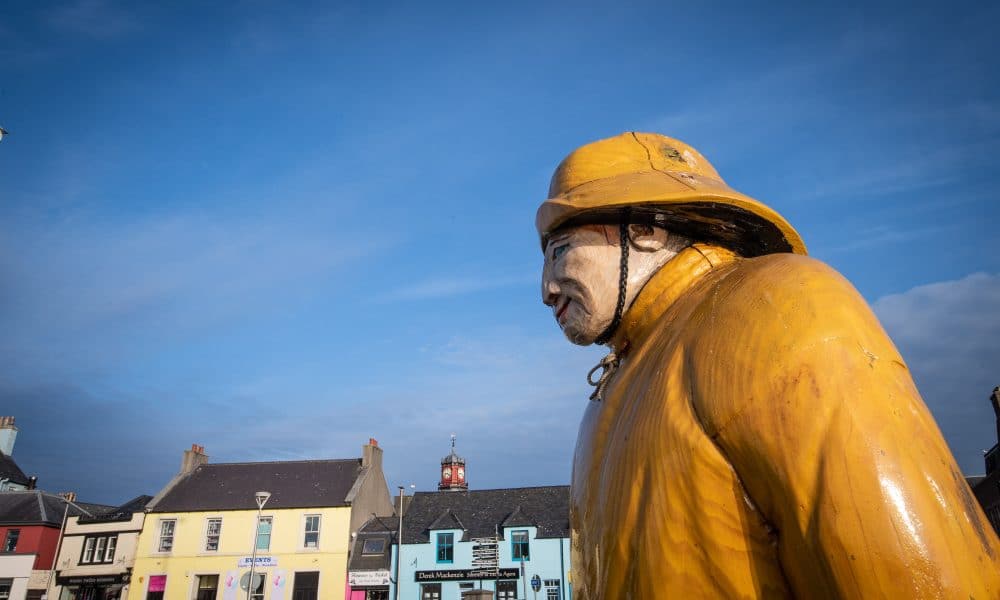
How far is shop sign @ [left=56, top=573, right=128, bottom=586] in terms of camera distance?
32250 millimetres

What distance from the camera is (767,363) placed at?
1358mm

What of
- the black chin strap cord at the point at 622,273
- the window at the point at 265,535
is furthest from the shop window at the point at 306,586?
the black chin strap cord at the point at 622,273

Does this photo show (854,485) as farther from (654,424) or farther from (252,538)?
(252,538)

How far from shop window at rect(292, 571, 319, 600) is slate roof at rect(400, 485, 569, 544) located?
15.4 feet

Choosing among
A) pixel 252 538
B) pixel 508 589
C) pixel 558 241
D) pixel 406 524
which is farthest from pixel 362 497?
pixel 558 241

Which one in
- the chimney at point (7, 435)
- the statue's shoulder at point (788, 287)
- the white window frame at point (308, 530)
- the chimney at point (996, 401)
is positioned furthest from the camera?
the chimney at point (7, 435)

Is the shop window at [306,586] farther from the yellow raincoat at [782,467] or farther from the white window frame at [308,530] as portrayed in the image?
the yellow raincoat at [782,467]

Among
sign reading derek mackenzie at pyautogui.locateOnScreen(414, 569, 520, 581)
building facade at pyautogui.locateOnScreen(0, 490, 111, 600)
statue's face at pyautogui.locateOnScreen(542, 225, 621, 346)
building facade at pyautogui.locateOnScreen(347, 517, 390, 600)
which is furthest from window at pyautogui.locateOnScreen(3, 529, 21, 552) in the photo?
statue's face at pyautogui.locateOnScreen(542, 225, 621, 346)

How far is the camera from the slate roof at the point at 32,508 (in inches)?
1340

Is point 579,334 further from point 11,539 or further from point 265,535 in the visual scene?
point 11,539

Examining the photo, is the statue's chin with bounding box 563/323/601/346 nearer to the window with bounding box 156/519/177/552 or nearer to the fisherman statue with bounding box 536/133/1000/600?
the fisherman statue with bounding box 536/133/1000/600

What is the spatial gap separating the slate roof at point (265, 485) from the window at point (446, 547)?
5261 mm

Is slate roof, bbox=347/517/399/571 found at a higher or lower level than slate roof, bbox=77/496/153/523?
lower

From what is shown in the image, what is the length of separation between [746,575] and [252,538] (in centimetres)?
3580
